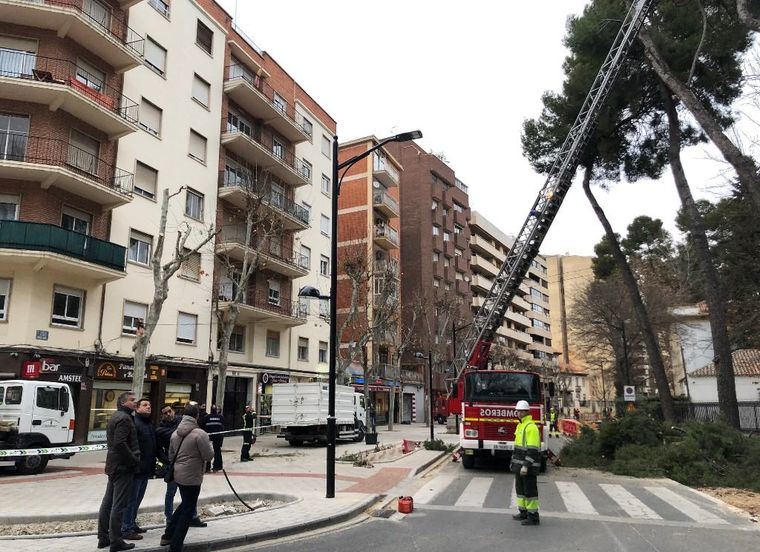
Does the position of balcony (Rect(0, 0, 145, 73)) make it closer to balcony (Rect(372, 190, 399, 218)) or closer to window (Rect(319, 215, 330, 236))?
window (Rect(319, 215, 330, 236))

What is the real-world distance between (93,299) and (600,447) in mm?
18340

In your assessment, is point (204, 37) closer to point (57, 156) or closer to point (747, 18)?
point (57, 156)

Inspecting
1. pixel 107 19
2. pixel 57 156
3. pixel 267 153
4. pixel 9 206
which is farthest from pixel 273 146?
pixel 9 206

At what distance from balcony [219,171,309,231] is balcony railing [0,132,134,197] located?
545 cm

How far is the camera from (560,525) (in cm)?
848

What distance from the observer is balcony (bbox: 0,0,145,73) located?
1992cm

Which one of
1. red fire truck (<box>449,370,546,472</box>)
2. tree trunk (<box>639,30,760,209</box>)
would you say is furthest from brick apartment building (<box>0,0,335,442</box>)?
tree trunk (<box>639,30,760,209</box>)

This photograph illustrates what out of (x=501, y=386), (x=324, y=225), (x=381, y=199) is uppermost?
(x=381, y=199)

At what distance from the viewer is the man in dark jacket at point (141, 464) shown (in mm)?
7012

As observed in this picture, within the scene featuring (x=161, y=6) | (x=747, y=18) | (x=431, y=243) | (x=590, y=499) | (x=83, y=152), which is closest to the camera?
(x=590, y=499)

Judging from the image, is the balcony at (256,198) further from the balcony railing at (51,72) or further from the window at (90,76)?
the window at (90,76)

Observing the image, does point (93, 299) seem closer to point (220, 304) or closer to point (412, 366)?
point (220, 304)

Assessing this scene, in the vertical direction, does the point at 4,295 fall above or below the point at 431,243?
below

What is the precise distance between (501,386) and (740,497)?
5857mm
